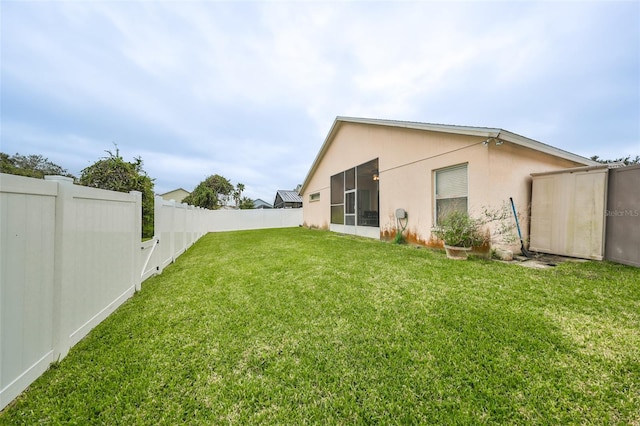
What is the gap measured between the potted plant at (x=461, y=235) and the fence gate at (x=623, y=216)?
6.01ft

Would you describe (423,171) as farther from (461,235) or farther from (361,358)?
(361,358)

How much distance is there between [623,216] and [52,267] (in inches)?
287

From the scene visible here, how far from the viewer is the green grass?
123 cm

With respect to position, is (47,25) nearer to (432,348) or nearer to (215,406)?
(215,406)

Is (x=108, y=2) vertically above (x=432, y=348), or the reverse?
(x=108, y=2)

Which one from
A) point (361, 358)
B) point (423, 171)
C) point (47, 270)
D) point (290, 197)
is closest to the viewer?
point (47, 270)

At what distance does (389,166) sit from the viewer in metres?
7.06

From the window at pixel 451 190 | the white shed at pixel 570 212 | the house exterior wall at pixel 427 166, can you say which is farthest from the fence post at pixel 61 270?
the white shed at pixel 570 212

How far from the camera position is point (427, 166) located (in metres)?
5.74

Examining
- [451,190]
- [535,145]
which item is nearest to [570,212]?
[535,145]

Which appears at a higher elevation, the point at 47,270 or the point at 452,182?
the point at 452,182

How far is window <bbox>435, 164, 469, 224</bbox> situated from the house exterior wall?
0.47ft

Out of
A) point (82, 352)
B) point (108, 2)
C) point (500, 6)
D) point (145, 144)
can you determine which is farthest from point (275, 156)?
point (82, 352)

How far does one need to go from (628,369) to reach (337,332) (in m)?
1.99
